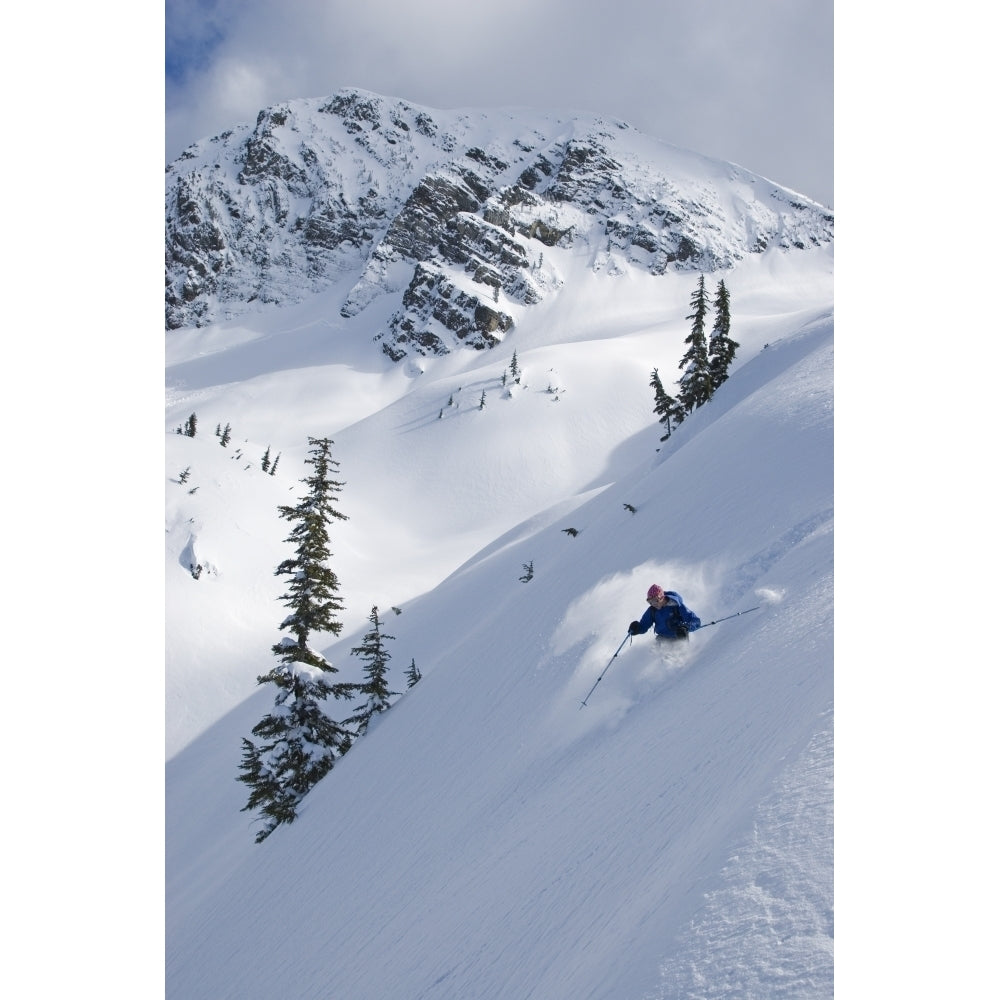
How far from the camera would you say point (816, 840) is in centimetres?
326

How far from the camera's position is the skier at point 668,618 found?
7961mm

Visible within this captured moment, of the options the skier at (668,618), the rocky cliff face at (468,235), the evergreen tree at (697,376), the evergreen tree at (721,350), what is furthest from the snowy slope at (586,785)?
the rocky cliff face at (468,235)

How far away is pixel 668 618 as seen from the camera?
807 cm

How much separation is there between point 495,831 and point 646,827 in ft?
9.02

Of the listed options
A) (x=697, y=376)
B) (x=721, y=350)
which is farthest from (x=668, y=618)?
(x=721, y=350)

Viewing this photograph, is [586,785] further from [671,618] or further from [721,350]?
[721,350]

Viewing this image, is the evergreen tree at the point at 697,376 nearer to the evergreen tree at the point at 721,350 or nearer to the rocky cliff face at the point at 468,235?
the evergreen tree at the point at 721,350

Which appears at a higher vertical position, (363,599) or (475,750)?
(475,750)

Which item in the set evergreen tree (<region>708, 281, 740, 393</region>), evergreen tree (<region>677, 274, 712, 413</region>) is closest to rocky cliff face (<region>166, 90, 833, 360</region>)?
evergreen tree (<region>708, 281, 740, 393</region>)

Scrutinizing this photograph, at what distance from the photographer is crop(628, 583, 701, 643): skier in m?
7.96

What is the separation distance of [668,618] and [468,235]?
6136 inches
